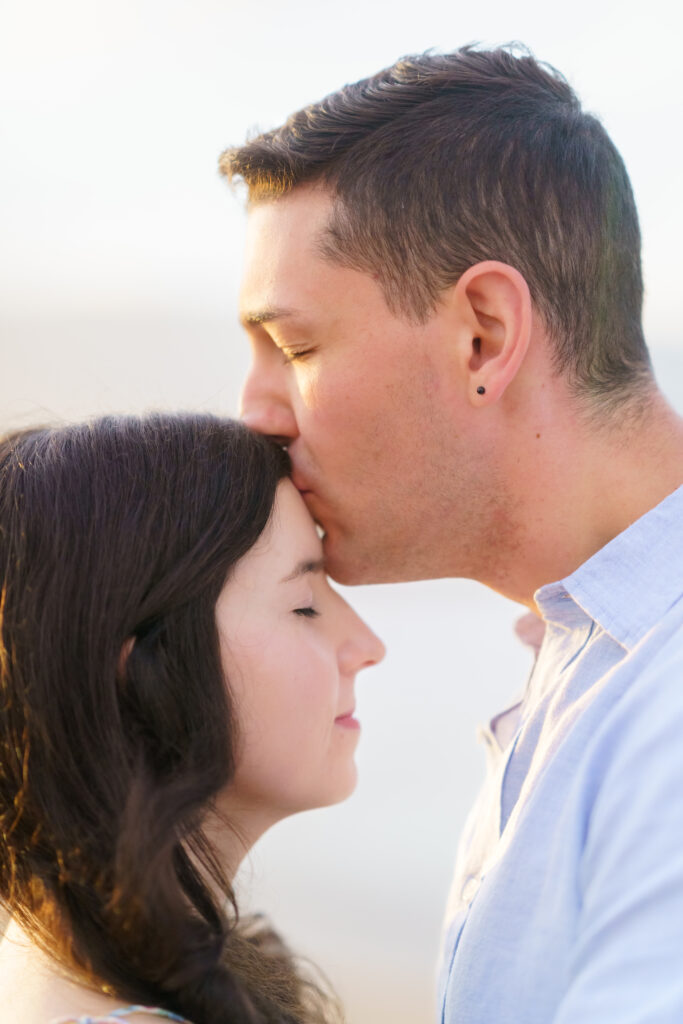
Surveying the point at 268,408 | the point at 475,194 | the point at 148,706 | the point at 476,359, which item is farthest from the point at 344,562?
the point at 475,194

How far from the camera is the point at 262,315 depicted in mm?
2188

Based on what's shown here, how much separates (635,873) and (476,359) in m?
1.03

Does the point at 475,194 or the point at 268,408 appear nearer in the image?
the point at 475,194

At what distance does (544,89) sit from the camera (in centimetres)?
228

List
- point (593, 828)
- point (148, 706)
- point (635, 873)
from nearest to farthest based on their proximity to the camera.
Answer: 1. point (635, 873)
2. point (593, 828)
3. point (148, 706)

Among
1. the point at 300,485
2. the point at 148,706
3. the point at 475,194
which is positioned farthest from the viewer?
the point at 300,485

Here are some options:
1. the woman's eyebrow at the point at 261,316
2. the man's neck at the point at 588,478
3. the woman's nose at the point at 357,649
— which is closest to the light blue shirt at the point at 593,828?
the man's neck at the point at 588,478

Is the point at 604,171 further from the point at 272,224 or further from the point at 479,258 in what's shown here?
the point at 272,224

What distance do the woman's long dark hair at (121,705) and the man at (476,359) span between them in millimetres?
329

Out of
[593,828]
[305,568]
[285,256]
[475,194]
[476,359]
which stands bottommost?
[593,828]

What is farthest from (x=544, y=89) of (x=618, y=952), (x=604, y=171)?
(x=618, y=952)

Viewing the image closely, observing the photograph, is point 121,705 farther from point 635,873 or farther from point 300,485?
point 635,873

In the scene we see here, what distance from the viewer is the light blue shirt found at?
4.88 ft

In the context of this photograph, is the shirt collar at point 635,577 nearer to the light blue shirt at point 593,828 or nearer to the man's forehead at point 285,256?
the light blue shirt at point 593,828
